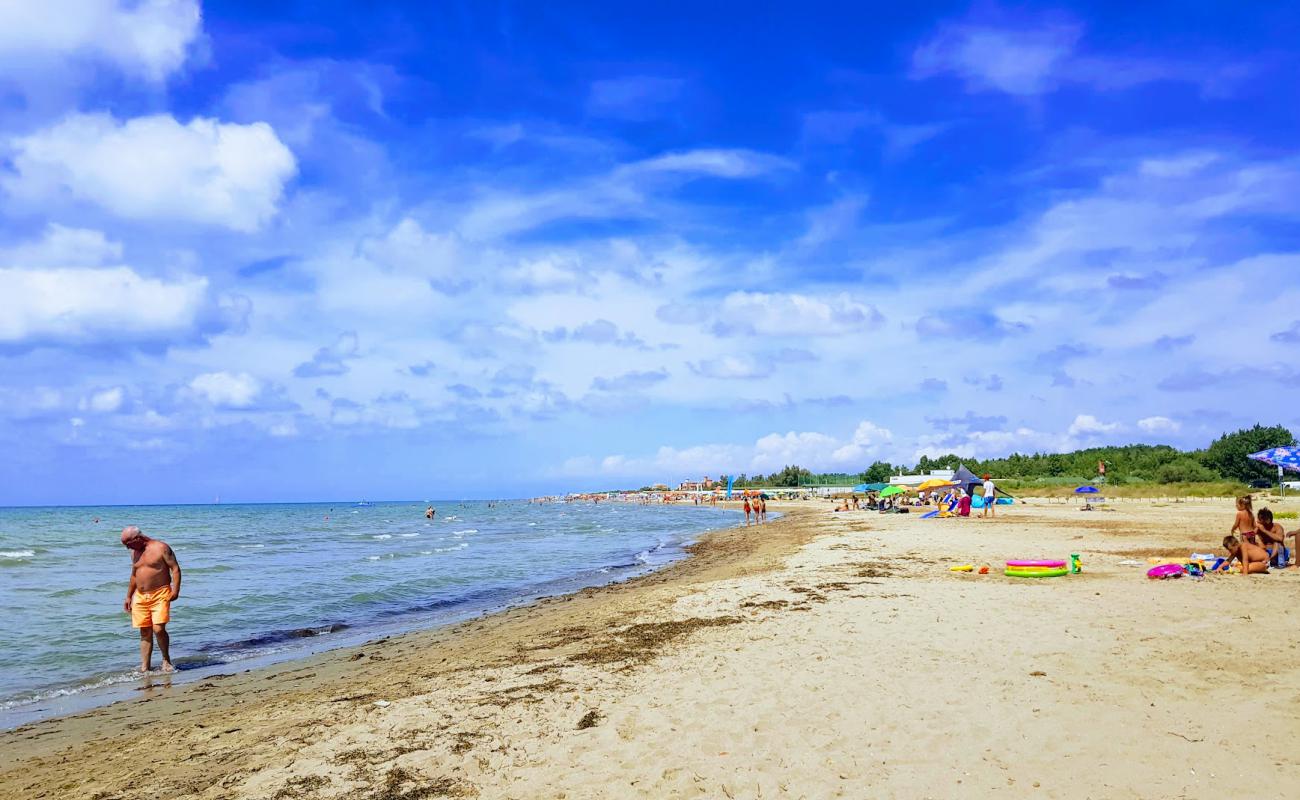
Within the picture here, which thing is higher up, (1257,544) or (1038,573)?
(1257,544)

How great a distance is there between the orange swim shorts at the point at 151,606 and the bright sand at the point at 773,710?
1209mm

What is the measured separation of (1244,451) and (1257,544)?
54.1 metres

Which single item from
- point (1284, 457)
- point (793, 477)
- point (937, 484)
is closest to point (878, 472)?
point (793, 477)

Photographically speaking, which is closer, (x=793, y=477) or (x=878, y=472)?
(x=878, y=472)

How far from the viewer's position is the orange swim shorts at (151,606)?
982 centimetres

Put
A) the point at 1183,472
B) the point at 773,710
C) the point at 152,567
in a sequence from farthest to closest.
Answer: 1. the point at 1183,472
2. the point at 152,567
3. the point at 773,710

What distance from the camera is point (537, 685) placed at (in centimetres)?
747

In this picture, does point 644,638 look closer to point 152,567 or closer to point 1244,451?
point 152,567

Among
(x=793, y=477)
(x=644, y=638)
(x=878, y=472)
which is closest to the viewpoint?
(x=644, y=638)

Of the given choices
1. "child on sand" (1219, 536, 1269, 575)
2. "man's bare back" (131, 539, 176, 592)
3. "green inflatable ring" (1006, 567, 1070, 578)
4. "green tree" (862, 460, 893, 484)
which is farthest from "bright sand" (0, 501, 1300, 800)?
"green tree" (862, 460, 893, 484)

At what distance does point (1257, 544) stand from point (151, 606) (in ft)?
58.0

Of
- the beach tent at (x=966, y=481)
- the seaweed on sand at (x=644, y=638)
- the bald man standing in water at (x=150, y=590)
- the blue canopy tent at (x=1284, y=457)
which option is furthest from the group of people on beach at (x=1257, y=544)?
the beach tent at (x=966, y=481)

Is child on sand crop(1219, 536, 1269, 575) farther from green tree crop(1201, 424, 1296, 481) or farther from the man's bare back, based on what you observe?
green tree crop(1201, 424, 1296, 481)

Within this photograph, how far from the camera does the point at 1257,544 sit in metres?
12.5
